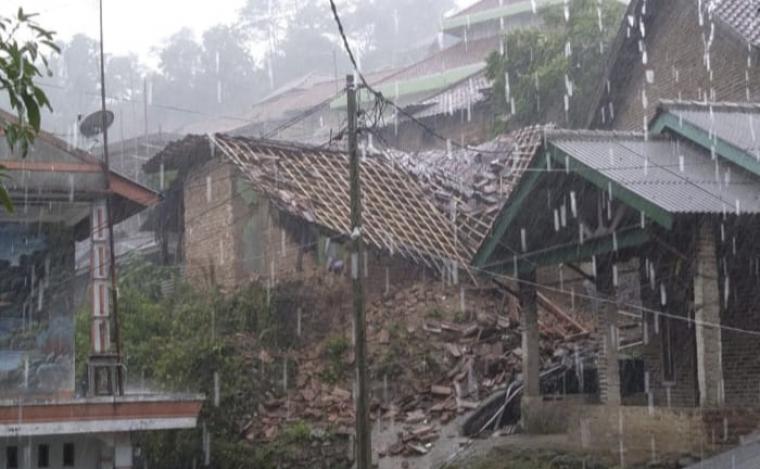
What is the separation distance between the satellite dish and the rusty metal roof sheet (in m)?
5.68

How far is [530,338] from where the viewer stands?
18359 mm

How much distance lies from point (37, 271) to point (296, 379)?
5.56m

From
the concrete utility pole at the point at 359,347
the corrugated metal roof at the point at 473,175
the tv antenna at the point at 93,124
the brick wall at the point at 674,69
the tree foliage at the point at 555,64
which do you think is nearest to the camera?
the concrete utility pole at the point at 359,347

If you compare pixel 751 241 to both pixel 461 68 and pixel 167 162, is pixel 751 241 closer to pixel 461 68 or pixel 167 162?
pixel 167 162

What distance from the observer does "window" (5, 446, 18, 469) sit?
631 inches

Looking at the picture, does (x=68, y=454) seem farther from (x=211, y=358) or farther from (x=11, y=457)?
(x=211, y=358)

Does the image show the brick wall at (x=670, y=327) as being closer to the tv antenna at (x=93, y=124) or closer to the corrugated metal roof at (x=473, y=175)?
the corrugated metal roof at (x=473, y=175)

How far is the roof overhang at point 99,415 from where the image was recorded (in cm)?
1513

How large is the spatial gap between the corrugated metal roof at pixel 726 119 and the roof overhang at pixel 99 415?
7.90 meters

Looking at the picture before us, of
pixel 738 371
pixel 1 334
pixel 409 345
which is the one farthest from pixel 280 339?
pixel 738 371

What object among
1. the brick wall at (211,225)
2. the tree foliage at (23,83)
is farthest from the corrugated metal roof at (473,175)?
the tree foliage at (23,83)

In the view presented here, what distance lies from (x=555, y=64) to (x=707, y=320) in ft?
61.9

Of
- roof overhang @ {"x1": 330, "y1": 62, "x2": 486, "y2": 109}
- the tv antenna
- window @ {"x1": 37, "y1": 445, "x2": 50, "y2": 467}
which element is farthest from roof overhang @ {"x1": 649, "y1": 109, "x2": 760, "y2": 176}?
roof overhang @ {"x1": 330, "y1": 62, "x2": 486, "y2": 109}

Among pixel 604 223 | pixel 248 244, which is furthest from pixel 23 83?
pixel 248 244
